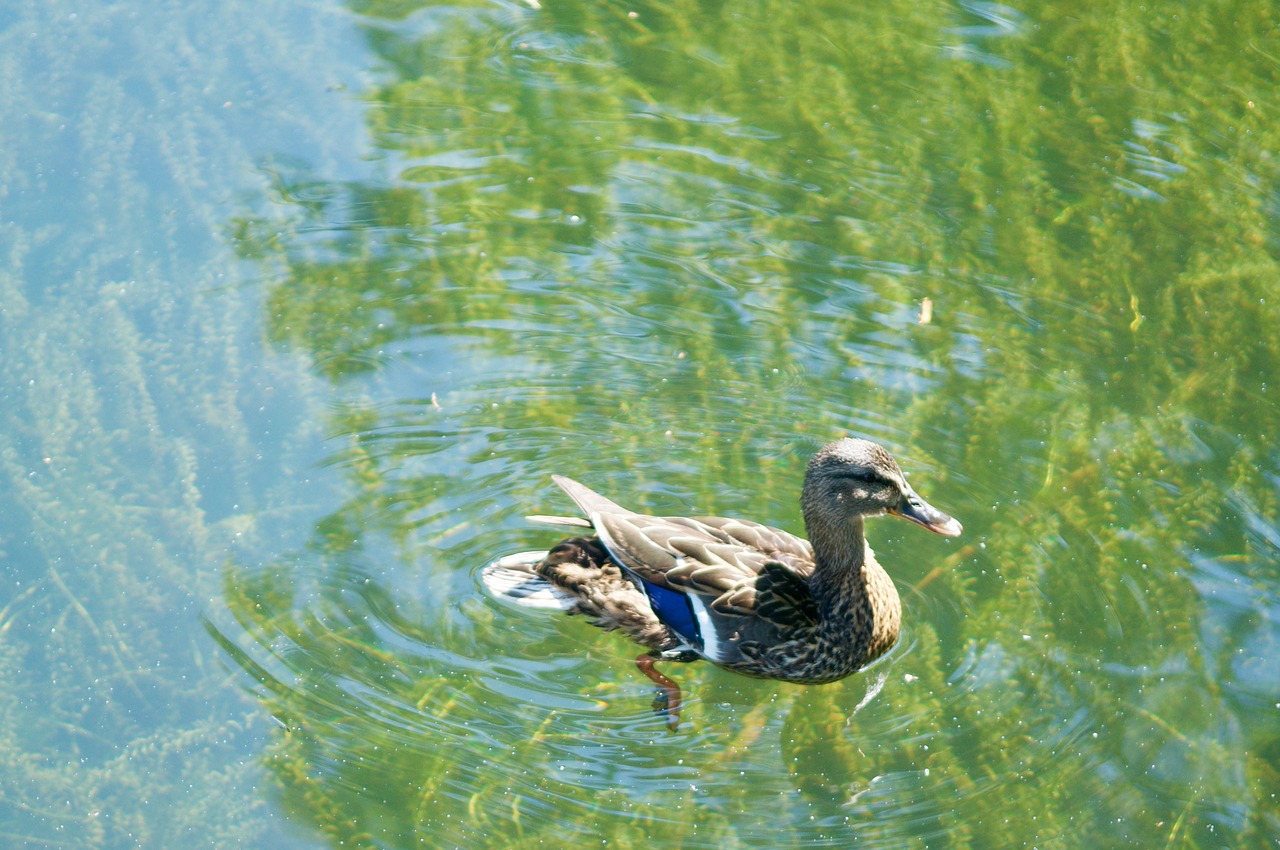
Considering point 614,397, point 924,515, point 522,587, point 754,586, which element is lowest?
point 522,587

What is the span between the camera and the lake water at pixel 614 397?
534 centimetres

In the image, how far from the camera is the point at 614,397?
656 centimetres

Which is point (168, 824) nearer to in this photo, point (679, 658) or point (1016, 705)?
point (679, 658)

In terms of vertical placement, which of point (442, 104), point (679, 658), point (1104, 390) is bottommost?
point (679, 658)

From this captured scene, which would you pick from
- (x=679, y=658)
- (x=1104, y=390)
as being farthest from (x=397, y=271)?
(x=1104, y=390)

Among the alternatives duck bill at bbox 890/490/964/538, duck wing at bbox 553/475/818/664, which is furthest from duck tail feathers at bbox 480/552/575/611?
duck bill at bbox 890/490/964/538

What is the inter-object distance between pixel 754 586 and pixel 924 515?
0.76 m

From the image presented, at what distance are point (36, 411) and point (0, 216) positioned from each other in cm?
163

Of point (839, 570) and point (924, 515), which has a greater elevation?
point (924, 515)

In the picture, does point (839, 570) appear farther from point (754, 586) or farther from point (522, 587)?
point (522, 587)

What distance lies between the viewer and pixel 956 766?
5359 millimetres

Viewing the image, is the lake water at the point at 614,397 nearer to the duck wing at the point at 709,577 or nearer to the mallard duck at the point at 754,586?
the mallard duck at the point at 754,586

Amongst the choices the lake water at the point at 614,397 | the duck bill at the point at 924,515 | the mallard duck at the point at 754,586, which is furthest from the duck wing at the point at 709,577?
the duck bill at the point at 924,515

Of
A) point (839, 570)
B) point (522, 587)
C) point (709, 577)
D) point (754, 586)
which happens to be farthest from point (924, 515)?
point (522, 587)
